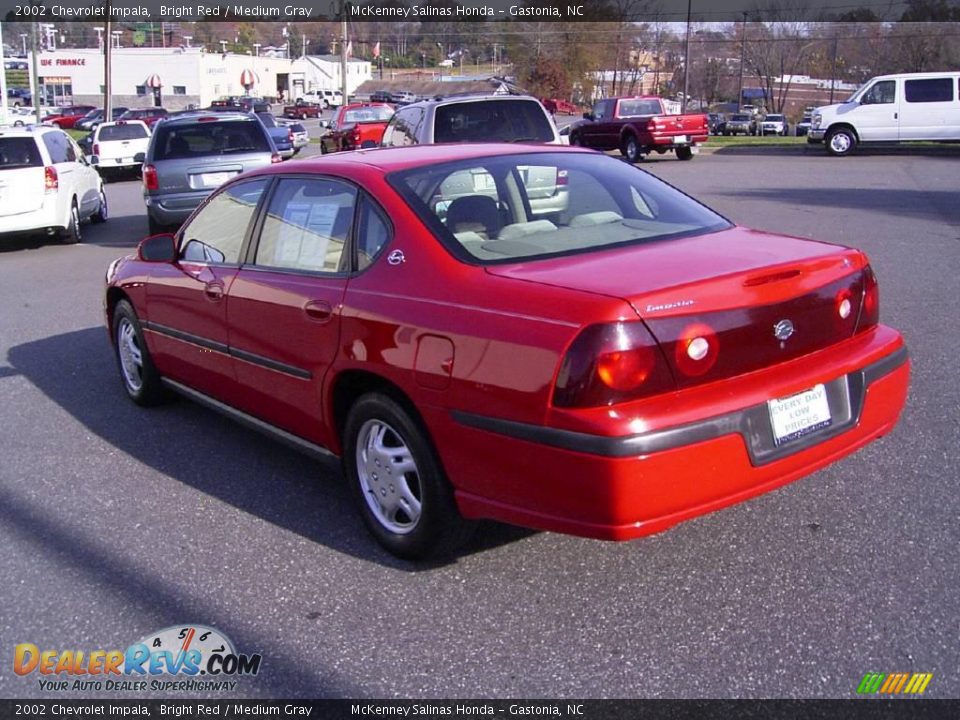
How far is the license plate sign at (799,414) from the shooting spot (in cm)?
347

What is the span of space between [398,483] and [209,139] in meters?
10.7

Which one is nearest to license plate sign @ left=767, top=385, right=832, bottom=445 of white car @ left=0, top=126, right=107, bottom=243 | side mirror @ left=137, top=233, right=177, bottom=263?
→ side mirror @ left=137, top=233, right=177, bottom=263

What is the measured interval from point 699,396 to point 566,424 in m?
0.48

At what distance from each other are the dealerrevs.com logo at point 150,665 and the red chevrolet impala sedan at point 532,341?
0.84 meters

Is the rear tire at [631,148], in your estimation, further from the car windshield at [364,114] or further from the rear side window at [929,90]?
the rear side window at [929,90]

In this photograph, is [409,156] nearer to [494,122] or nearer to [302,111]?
[494,122]

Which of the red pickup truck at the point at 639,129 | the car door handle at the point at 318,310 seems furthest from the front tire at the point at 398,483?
the red pickup truck at the point at 639,129

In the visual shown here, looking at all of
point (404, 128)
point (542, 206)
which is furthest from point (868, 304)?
point (404, 128)

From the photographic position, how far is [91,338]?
830 centimetres

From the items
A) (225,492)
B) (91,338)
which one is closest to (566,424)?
(225,492)

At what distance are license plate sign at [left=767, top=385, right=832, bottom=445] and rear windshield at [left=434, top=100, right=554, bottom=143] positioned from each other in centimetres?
811

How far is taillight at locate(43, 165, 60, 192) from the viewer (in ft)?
44.8

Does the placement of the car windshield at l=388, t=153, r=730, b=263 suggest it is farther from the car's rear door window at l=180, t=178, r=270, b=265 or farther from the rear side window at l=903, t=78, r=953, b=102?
the rear side window at l=903, t=78, r=953, b=102

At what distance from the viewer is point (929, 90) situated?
26.0 m
